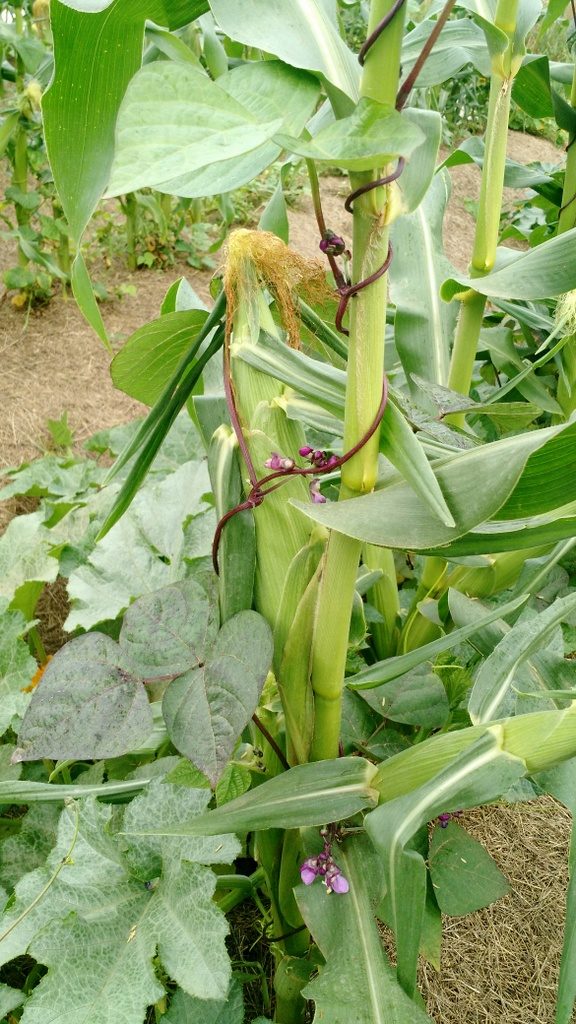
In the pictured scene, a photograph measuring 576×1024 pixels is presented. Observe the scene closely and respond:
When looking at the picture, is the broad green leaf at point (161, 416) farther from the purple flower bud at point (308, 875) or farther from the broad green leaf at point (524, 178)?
the broad green leaf at point (524, 178)

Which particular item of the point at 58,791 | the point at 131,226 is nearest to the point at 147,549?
the point at 58,791

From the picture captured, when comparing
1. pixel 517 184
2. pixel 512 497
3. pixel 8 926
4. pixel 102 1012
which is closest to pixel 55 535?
pixel 8 926

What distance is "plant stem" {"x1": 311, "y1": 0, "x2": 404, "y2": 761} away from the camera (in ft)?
1.54

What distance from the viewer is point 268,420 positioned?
0.67 meters

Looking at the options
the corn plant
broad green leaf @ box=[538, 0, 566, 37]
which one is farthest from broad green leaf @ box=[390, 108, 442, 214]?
broad green leaf @ box=[538, 0, 566, 37]

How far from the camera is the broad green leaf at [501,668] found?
66cm

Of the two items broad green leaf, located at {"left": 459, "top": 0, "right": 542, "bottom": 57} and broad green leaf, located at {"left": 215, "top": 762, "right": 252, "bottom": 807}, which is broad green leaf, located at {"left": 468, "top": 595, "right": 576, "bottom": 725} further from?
broad green leaf, located at {"left": 459, "top": 0, "right": 542, "bottom": 57}

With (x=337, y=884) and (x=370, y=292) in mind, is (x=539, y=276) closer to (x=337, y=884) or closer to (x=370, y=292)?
(x=370, y=292)

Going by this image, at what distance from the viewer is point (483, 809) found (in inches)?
48.0

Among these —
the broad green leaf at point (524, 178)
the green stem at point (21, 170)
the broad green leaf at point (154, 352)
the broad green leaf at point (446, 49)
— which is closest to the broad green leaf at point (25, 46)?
the green stem at point (21, 170)

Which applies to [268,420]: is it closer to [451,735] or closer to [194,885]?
[451,735]

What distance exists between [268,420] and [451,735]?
32cm

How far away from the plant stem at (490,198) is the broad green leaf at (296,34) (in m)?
0.31

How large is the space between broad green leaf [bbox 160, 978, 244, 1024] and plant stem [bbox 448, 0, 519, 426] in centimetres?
74
